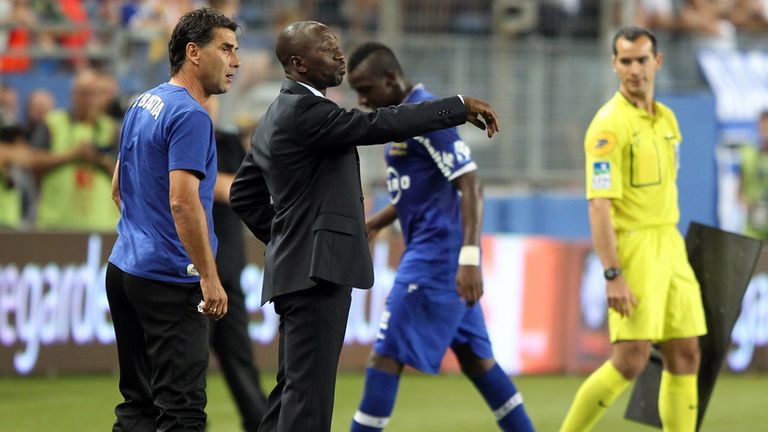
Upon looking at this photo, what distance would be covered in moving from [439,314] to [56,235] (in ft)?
17.5

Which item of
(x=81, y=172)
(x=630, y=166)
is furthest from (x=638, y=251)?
(x=81, y=172)

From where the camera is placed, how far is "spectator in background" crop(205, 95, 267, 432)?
8281 millimetres

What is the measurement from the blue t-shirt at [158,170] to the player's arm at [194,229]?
0.07 meters

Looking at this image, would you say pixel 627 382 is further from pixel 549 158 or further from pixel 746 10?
pixel 746 10

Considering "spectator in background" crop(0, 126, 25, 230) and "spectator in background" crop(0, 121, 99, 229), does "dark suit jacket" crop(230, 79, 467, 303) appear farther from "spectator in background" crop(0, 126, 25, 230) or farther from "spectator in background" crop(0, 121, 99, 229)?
"spectator in background" crop(0, 121, 99, 229)

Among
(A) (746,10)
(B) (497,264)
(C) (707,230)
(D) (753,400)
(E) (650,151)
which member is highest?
(A) (746,10)

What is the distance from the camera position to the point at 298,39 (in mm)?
5832

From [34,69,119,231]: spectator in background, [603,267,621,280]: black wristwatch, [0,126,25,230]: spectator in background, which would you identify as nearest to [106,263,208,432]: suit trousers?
[603,267,621,280]: black wristwatch

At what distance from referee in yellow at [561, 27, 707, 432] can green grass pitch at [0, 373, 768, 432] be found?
2.02 meters

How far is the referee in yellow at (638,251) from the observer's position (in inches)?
287

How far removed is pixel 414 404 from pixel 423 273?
3378 millimetres

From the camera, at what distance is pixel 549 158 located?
15344 mm

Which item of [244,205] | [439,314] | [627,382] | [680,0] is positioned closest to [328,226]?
[244,205]

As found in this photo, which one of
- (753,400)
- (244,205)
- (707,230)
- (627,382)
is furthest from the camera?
(753,400)
